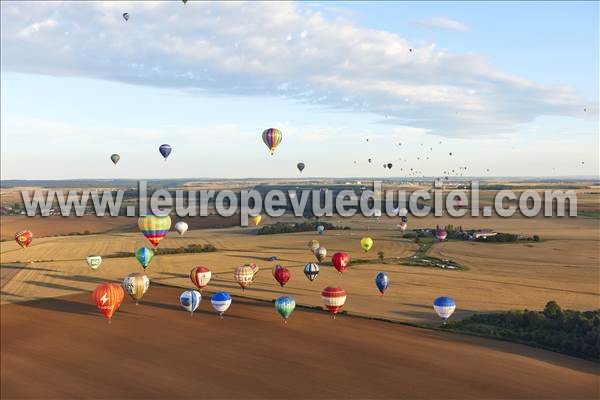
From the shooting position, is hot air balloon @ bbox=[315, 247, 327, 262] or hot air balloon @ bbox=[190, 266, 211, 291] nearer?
hot air balloon @ bbox=[190, 266, 211, 291]

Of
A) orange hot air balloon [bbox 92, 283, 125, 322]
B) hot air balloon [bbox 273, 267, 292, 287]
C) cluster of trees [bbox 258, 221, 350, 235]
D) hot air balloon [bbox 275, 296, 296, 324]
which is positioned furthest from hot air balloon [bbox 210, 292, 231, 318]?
cluster of trees [bbox 258, 221, 350, 235]

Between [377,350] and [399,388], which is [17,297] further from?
[399,388]

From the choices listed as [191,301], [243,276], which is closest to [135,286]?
[191,301]

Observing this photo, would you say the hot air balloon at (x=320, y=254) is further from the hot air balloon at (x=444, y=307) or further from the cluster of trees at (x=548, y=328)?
the hot air balloon at (x=444, y=307)

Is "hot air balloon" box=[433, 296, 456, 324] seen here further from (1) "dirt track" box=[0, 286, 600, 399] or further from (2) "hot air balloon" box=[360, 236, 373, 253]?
(2) "hot air balloon" box=[360, 236, 373, 253]

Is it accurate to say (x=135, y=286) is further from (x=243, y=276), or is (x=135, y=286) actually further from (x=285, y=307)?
(x=285, y=307)
